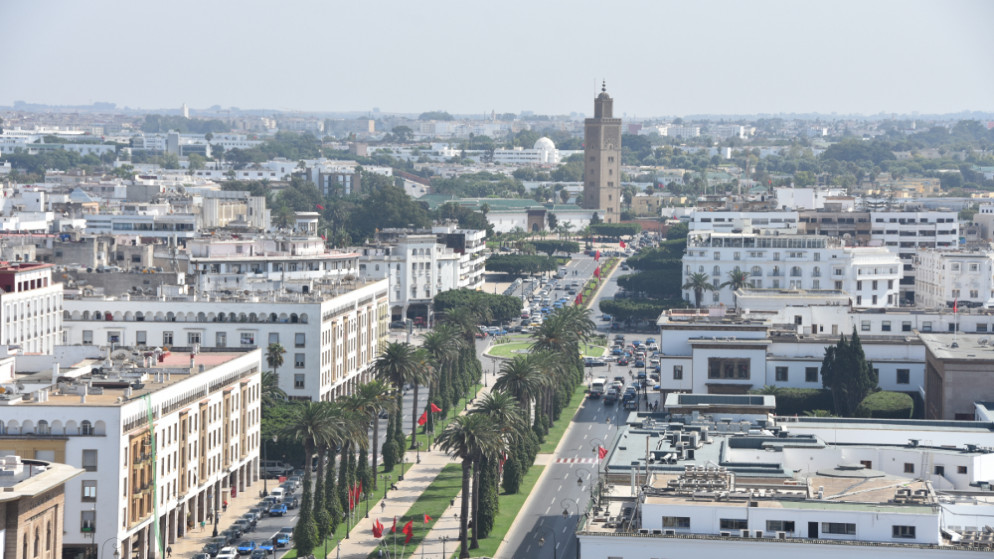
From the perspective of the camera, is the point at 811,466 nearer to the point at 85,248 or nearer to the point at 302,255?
the point at 302,255

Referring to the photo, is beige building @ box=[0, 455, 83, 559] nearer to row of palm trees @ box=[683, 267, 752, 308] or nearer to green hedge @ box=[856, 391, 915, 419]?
green hedge @ box=[856, 391, 915, 419]

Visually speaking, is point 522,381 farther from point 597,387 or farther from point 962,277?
point 962,277

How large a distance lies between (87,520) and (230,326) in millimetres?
41135

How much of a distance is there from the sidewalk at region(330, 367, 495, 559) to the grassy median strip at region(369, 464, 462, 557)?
0.24 metres

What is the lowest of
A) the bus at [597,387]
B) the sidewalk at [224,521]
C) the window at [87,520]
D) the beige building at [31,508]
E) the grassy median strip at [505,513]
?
the sidewalk at [224,521]

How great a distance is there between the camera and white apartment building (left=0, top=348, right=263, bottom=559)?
275ft

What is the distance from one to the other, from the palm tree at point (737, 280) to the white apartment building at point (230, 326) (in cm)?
4994

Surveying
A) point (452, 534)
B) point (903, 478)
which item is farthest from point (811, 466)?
point (452, 534)

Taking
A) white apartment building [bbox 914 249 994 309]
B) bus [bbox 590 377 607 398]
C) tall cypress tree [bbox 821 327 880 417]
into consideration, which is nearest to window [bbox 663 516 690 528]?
tall cypress tree [bbox 821 327 880 417]

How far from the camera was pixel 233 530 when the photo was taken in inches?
3664

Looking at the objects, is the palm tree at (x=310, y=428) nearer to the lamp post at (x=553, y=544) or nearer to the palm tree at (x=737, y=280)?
the lamp post at (x=553, y=544)

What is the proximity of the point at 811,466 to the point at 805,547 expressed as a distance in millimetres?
14777

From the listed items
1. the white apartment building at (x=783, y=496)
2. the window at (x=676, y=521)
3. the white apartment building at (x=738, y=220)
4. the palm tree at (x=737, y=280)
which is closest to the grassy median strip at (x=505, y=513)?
the white apartment building at (x=783, y=496)

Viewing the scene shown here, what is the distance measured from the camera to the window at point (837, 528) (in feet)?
214
